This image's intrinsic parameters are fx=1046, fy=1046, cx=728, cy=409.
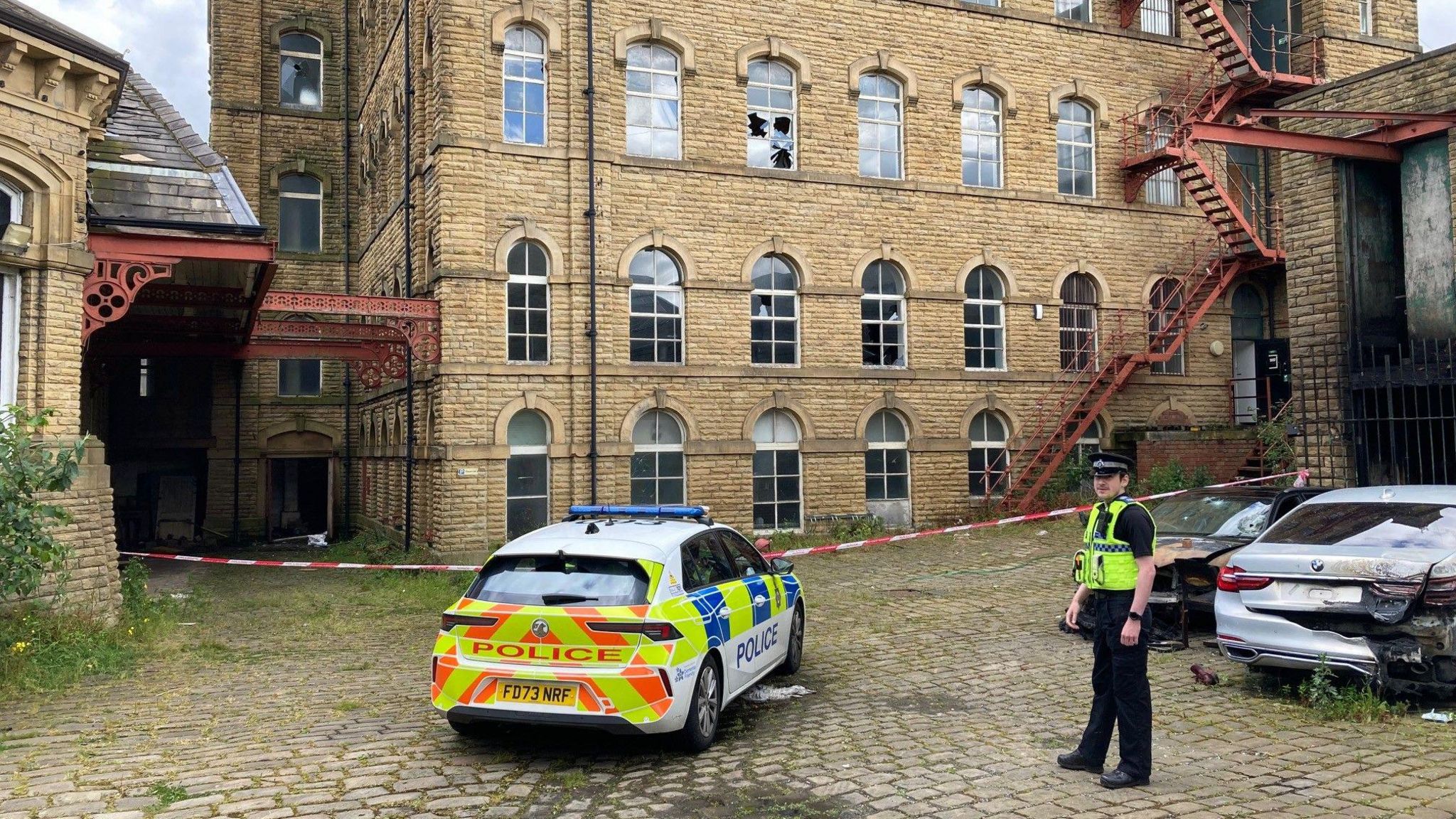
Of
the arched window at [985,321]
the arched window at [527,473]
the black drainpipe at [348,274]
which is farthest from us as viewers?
the black drainpipe at [348,274]

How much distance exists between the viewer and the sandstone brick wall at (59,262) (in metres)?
11.1

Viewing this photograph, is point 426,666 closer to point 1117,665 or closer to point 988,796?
point 988,796

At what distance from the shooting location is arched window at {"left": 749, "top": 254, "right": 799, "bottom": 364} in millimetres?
19203

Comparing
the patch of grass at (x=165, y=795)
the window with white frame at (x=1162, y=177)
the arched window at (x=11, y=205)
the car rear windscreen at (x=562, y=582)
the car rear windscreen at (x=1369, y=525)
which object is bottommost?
the patch of grass at (x=165, y=795)

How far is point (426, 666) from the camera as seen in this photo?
9750 mm

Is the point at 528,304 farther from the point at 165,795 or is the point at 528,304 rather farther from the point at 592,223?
the point at 165,795

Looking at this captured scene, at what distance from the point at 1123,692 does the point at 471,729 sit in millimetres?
4274

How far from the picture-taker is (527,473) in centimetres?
1758

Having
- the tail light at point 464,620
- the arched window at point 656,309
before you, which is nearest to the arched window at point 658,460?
the arched window at point 656,309

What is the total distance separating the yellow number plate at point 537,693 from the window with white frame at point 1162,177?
64.9ft

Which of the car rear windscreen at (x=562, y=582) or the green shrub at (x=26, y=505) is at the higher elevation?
the green shrub at (x=26, y=505)

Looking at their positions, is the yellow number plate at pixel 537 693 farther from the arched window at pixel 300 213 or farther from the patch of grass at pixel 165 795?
the arched window at pixel 300 213

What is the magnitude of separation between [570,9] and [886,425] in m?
9.43

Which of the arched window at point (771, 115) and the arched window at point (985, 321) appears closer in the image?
the arched window at point (771, 115)
